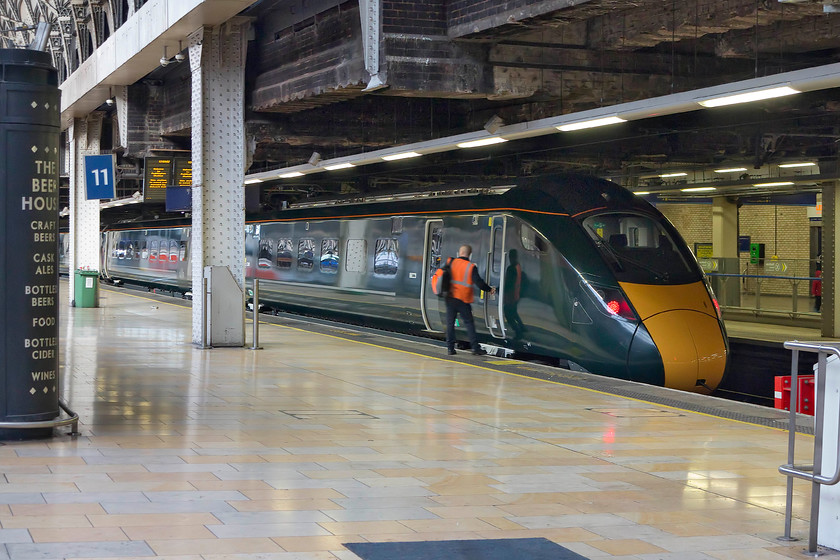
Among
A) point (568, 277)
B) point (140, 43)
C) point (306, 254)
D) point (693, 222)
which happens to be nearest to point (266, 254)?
point (306, 254)

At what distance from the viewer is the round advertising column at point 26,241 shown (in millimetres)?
7457

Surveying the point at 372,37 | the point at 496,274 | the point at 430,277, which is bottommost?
the point at 430,277

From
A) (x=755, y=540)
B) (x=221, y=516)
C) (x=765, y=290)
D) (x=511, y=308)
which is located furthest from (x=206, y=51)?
(x=765, y=290)

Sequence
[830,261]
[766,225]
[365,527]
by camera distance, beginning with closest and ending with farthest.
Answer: [365,527]
[830,261]
[766,225]

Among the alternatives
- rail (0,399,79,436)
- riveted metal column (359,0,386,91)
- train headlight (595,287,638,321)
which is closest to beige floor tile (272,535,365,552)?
rail (0,399,79,436)

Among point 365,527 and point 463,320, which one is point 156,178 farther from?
point 365,527

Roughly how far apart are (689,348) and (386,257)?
772 cm

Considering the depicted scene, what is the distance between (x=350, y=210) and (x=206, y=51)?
6.77 metres

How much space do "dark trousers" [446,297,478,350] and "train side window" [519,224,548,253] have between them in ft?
3.82

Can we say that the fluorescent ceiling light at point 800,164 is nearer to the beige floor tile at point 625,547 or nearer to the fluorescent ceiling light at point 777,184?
the fluorescent ceiling light at point 777,184

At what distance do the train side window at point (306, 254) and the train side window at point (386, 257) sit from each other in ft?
11.5

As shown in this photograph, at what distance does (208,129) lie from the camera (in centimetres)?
1488

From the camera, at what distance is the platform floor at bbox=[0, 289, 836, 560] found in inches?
206

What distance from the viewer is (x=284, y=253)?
971 inches
